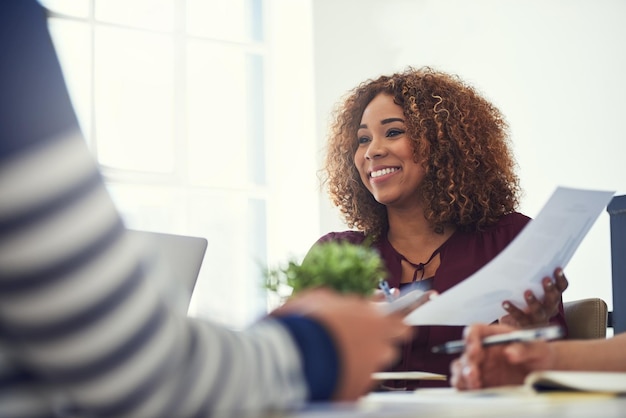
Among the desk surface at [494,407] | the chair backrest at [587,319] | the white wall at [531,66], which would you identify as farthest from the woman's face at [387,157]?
the white wall at [531,66]

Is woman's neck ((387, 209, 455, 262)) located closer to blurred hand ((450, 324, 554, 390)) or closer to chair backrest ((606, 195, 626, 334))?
chair backrest ((606, 195, 626, 334))

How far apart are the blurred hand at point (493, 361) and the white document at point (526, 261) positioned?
0.15 m

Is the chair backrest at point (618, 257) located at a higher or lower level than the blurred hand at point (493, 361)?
higher

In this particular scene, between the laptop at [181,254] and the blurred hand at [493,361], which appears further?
the laptop at [181,254]

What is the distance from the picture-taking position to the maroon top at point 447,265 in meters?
2.11

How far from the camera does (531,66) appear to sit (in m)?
4.96

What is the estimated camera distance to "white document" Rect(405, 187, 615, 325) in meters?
1.29

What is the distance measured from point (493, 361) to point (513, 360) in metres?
0.03

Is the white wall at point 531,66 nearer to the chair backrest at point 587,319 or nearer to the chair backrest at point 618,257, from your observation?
the chair backrest at point 587,319

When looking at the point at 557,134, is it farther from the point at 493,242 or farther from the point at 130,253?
the point at 130,253

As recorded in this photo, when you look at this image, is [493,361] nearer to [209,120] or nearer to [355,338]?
[355,338]

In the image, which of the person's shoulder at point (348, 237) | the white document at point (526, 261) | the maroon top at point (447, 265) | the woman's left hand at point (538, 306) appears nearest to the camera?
the white document at point (526, 261)

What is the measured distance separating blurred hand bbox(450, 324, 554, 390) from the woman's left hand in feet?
1.25

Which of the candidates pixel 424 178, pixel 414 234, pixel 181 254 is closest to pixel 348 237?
pixel 414 234
